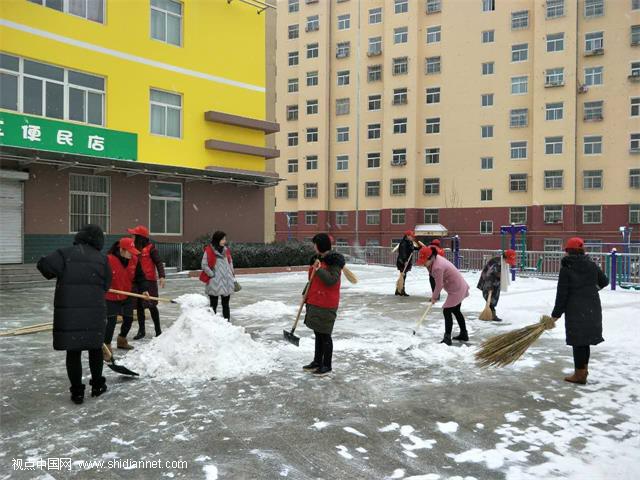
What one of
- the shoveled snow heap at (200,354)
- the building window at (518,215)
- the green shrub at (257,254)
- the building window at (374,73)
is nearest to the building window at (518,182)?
the building window at (518,215)

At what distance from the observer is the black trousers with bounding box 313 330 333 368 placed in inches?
219

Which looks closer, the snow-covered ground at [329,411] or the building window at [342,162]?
the snow-covered ground at [329,411]

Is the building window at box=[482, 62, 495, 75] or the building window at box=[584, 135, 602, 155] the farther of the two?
the building window at box=[482, 62, 495, 75]

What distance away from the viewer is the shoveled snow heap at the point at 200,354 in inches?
212

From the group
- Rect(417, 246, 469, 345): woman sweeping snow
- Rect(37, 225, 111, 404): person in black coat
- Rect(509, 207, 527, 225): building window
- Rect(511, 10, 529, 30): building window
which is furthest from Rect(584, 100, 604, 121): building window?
Rect(37, 225, 111, 404): person in black coat

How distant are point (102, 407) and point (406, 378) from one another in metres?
3.11

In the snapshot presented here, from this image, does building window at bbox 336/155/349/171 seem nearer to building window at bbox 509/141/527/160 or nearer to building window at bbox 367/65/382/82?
building window at bbox 367/65/382/82

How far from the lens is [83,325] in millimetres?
4367

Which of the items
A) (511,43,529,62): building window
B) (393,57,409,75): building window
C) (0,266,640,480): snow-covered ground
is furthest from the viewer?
(393,57,409,75): building window

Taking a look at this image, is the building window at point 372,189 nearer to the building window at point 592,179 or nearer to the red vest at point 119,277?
the building window at point 592,179

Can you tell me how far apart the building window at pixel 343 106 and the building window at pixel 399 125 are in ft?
14.7

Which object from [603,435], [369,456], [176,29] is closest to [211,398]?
[369,456]

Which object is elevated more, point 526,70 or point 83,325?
point 526,70

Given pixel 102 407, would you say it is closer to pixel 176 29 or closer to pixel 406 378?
pixel 406 378
